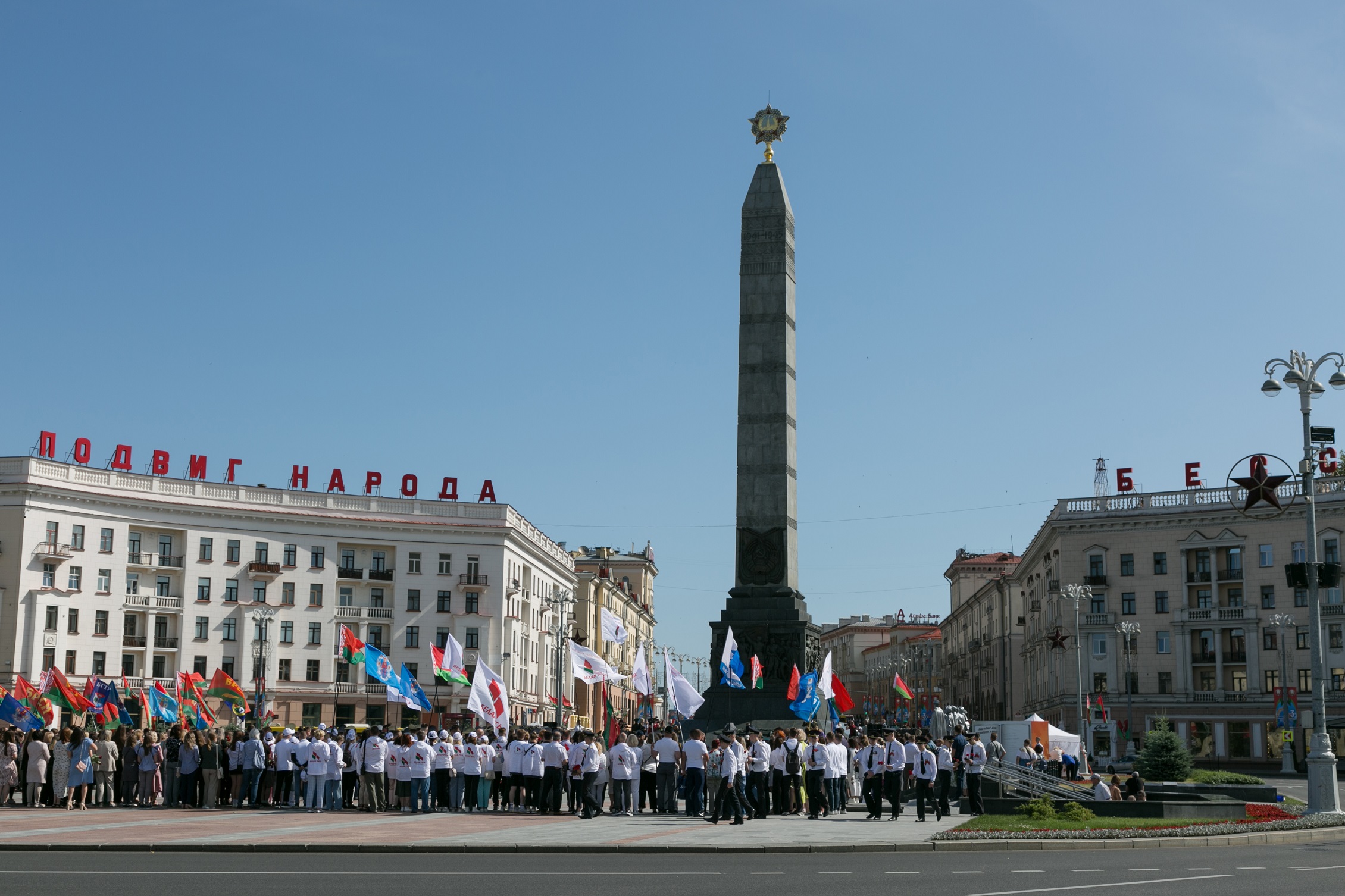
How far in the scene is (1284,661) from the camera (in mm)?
65188

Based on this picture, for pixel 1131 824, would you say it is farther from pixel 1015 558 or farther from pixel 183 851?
pixel 1015 558

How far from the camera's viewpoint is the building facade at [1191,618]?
68375 mm

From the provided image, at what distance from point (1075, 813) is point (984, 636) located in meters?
88.7

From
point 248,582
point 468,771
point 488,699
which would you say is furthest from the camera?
point 248,582

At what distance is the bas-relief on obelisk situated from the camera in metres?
33.7

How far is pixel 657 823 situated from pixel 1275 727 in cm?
5529

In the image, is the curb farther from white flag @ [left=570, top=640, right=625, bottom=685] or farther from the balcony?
the balcony

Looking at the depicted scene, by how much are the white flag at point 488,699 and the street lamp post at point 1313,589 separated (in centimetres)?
1389

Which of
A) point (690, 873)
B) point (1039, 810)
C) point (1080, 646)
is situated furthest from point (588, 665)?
point (1080, 646)

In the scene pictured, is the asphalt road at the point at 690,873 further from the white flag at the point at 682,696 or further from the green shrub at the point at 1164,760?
the green shrub at the point at 1164,760

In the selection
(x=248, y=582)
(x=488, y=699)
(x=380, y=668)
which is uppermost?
(x=248, y=582)

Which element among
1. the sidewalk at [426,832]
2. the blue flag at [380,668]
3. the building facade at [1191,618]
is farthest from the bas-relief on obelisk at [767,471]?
the building facade at [1191,618]

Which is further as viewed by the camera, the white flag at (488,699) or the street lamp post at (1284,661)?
the street lamp post at (1284,661)

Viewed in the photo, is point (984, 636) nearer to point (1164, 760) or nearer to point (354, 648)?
point (1164, 760)
